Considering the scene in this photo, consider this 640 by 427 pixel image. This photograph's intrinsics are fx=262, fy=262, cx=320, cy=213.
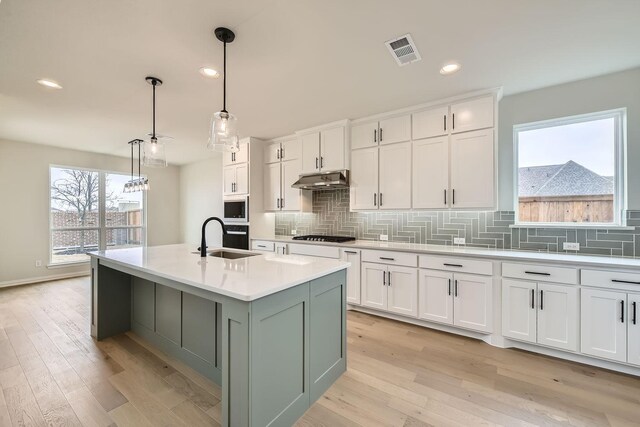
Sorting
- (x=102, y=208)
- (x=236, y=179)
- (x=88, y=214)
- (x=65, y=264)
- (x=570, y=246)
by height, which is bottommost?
(x=65, y=264)

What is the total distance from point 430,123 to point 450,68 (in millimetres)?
823

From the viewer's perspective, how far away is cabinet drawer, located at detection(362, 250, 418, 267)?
3.04m

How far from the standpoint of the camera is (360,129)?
3.72 meters

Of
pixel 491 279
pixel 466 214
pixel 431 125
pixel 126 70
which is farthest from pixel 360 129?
pixel 126 70

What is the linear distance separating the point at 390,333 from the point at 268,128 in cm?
336

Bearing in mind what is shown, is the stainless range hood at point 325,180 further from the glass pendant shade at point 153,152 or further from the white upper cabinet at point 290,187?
the glass pendant shade at point 153,152

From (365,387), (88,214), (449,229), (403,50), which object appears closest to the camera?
(365,387)

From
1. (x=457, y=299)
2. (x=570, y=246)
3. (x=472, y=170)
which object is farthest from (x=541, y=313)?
(x=472, y=170)

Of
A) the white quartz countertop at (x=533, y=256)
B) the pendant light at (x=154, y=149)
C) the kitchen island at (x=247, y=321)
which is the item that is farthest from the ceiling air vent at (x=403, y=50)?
the pendant light at (x=154, y=149)

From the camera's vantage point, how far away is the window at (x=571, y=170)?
8.40 ft

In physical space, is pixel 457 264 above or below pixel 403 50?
below

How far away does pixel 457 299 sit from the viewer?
2781 mm

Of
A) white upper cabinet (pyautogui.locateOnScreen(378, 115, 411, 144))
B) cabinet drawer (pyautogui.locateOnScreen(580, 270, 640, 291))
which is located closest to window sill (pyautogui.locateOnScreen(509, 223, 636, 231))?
cabinet drawer (pyautogui.locateOnScreen(580, 270, 640, 291))

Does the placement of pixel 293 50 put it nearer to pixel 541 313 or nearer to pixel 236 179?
pixel 236 179
